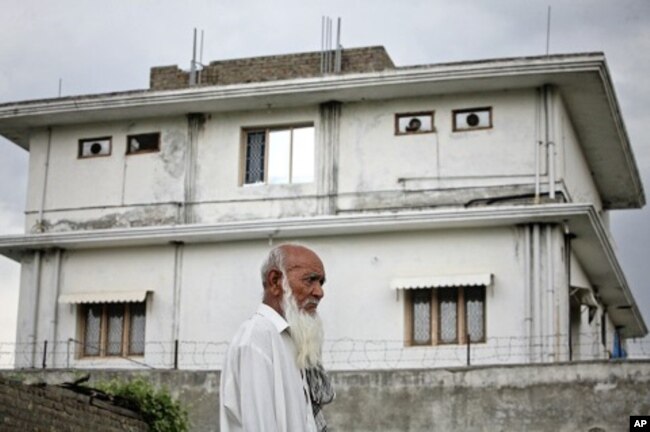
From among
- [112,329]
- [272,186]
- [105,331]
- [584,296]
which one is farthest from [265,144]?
[584,296]

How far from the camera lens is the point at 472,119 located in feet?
88.7

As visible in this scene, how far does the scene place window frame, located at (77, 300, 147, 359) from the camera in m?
28.3

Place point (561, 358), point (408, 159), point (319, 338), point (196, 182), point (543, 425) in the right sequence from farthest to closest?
1. point (196, 182)
2. point (408, 159)
3. point (561, 358)
4. point (543, 425)
5. point (319, 338)

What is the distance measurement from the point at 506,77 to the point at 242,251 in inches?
245

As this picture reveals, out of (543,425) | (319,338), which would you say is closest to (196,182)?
(543,425)

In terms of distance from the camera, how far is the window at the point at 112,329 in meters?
28.4

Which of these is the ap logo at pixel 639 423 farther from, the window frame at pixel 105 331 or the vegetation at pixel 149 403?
the window frame at pixel 105 331

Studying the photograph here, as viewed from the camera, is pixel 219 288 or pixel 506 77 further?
pixel 219 288

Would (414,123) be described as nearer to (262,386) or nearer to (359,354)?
(359,354)

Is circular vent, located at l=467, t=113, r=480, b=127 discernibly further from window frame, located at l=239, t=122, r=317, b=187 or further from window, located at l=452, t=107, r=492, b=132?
window frame, located at l=239, t=122, r=317, b=187

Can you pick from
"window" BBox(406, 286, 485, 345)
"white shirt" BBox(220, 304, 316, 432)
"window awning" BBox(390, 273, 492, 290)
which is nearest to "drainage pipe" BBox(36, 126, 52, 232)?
"window awning" BBox(390, 273, 492, 290)

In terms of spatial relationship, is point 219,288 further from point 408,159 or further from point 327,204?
point 408,159

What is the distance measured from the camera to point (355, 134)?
27.8 m

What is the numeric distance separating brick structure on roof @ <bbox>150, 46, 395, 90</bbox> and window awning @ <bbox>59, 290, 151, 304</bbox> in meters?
4.35
